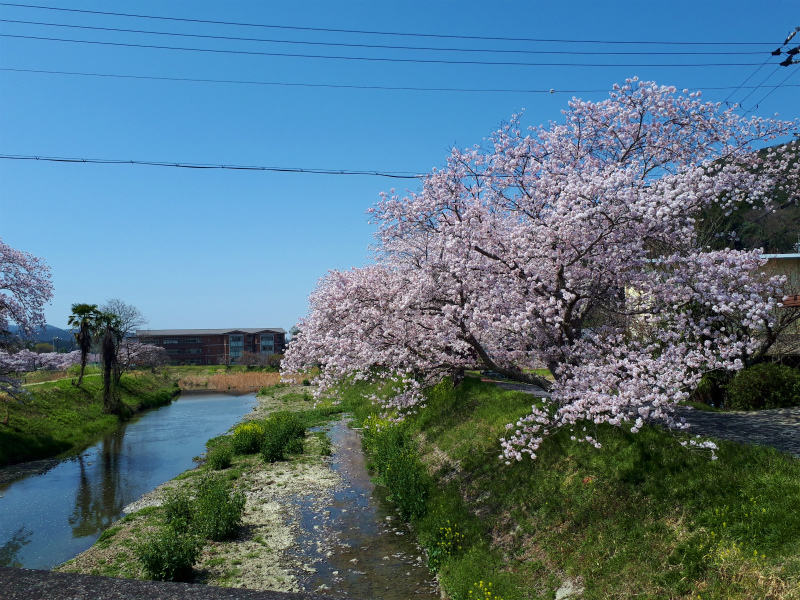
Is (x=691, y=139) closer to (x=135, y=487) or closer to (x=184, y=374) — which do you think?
(x=135, y=487)

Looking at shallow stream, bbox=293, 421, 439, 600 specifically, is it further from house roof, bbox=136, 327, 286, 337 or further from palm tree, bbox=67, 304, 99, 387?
house roof, bbox=136, 327, 286, 337

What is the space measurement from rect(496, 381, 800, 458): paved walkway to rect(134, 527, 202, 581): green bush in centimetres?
1207

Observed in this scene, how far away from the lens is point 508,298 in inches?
492

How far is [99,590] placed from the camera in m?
6.77

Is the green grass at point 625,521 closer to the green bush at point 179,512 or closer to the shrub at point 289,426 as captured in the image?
the green bush at point 179,512

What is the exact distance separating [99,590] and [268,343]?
114646 millimetres

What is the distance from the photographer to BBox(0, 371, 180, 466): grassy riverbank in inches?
1091

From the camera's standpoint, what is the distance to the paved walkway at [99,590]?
659 cm

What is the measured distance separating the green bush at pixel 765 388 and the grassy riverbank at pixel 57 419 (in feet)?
99.6

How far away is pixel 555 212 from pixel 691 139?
247 inches

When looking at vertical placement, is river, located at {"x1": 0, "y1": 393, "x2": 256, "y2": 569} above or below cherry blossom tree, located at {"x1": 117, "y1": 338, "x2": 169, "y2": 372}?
below

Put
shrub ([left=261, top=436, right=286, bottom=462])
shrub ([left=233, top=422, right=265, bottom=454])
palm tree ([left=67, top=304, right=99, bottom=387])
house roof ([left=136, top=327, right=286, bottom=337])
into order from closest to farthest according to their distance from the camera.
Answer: shrub ([left=261, top=436, right=286, bottom=462]) < shrub ([left=233, top=422, right=265, bottom=454]) < palm tree ([left=67, top=304, right=99, bottom=387]) < house roof ([left=136, top=327, right=286, bottom=337])

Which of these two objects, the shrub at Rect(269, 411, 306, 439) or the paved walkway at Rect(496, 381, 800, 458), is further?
the shrub at Rect(269, 411, 306, 439)

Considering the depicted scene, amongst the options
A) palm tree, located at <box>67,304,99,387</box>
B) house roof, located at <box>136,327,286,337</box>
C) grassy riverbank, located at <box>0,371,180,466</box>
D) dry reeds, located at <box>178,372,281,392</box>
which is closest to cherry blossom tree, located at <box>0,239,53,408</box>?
grassy riverbank, located at <box>0,371,180,466</box>
